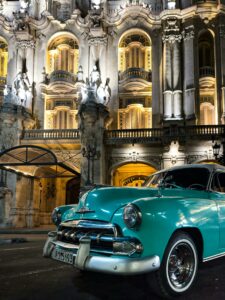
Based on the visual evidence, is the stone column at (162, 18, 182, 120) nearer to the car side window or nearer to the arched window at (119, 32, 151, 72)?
the arched window at (119, 32, 151, 72)

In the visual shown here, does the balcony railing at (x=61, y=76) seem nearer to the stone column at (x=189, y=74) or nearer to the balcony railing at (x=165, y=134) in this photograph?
the balcony railing at (x=165, y=134)

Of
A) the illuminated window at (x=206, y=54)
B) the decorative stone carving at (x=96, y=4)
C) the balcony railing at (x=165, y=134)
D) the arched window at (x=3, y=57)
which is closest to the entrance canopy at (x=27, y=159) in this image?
the balcony railing at (x=165, y=134)

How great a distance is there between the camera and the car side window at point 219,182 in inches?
231

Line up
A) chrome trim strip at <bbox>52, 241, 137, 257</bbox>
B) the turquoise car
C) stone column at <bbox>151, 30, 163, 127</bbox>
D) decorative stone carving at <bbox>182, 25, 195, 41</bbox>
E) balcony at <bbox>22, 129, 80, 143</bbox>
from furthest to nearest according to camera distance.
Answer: decorative stone carving at <bbox>182, 25, 195, 41</bbox> → stone column at <bbox>151, 30, 163, 127</bbox> → balcony at <bbox>22, 129, 80, 143</bbox> → chrome trim strip at <bbox>52, 241, 137, 257</bbox> → the turquoise car

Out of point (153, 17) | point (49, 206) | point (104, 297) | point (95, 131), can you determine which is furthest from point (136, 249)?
point (153, 17)

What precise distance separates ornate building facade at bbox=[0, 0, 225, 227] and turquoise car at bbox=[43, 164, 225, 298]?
704 inches

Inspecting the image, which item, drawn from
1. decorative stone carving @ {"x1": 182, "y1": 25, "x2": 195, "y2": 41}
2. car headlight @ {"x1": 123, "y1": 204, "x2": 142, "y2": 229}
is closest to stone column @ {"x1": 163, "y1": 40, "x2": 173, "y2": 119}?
decorative stone carving @ {"x1": 182, "y1": 25, "x2": 195, "y2": 41}

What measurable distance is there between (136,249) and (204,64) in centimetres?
2721

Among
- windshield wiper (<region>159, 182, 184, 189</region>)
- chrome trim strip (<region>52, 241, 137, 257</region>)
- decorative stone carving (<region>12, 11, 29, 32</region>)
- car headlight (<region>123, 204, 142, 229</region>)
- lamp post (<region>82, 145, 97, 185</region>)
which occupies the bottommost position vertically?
chrome trim strip (<region>52, 241, 137, 257</region>)

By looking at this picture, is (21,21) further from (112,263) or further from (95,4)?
(112,263)

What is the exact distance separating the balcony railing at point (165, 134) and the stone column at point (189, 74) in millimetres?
2018

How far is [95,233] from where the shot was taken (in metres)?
4.74

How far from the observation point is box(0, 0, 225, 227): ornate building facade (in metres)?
24.6

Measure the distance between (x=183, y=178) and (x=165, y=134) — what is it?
18.3m
